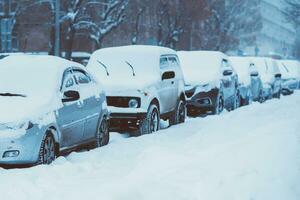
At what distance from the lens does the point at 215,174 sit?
6078 mm

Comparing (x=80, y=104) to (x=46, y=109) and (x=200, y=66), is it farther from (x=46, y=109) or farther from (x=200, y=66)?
(x=200, y=66)

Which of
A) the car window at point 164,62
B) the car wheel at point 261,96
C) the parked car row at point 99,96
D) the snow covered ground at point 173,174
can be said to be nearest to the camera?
the snow covered ground at point 173,174

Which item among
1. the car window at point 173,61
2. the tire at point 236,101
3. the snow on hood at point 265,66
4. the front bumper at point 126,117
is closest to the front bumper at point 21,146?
the front bumper at point 126,117

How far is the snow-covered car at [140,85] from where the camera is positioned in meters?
12.0

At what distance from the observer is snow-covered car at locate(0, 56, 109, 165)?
A: 7.66 metres

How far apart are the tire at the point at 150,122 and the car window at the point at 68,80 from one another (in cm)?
270

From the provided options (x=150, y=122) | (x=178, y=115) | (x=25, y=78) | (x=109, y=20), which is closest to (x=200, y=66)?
(x=178, y=115)

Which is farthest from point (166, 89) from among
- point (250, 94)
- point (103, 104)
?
point (250, 94)

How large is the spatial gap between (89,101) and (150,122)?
8.25 feet

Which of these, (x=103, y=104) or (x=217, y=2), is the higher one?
(x=217, y=2)

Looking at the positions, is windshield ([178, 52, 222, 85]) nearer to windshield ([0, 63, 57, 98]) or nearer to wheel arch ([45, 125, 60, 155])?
windshield ([0, 63, 57, 98])

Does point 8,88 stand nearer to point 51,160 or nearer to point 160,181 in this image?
point 51,160

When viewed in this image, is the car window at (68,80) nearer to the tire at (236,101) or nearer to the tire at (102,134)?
the tire at (102,134)

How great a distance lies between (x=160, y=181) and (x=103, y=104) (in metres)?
4.63
